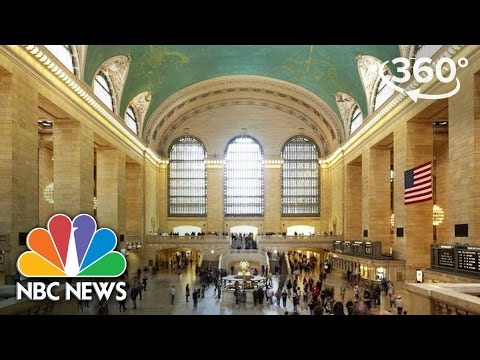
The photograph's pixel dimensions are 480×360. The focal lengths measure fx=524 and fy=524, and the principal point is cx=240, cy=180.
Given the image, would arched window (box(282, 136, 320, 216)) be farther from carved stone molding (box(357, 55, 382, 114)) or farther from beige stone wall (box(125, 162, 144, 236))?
carved stone molding (box(357, 55, 382, 114))

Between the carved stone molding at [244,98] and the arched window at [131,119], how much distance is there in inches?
63.3

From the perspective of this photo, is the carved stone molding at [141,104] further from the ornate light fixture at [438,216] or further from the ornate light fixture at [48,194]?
the ornate light fixture at [438,216]

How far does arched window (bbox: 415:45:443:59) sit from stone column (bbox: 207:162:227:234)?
22.5 meters

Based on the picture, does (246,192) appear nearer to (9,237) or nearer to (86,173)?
(86,173)

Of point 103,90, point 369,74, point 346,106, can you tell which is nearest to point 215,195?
point 346,106

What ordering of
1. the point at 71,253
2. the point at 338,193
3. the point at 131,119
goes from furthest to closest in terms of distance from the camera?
the point at 338,193
the point at 131,119
the point at 71,253

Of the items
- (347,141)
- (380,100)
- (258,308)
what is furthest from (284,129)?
(258,308)

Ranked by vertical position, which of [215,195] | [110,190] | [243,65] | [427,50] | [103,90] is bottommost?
[110,190]

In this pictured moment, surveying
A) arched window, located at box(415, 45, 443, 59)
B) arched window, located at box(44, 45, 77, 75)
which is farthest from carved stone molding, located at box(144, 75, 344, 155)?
arched window, located at box(415, 45, 443, 59)

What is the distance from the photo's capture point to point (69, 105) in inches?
779

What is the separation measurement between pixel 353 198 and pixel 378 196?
6337 mm

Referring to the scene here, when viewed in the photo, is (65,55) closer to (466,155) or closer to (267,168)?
(466,155)

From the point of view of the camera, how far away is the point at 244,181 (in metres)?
Answer: 40.9

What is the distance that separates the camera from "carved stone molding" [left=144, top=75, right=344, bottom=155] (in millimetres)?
33625
